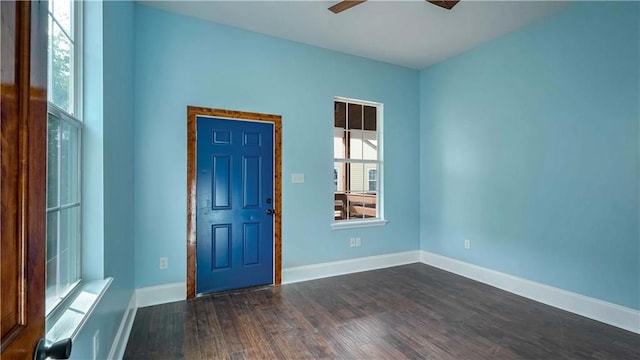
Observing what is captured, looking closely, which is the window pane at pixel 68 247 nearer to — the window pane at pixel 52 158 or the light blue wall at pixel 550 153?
the window pane at pixel 52 158

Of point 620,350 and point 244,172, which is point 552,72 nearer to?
point 620,350

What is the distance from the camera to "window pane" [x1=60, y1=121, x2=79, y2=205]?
1544 mm

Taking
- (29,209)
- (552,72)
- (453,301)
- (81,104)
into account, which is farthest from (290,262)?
(552,72)

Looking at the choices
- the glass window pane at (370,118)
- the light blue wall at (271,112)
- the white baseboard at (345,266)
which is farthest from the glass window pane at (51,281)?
the glass window pane at (370,118)

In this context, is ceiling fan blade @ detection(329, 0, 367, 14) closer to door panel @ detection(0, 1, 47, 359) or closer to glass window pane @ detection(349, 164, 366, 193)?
glass window pane @ detection(349, 164, 366, 193)

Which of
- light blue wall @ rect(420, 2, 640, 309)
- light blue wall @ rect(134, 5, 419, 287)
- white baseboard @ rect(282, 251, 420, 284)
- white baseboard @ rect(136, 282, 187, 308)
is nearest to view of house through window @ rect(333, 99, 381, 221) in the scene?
light blue wall @ rect(134, 5, 419, 287)

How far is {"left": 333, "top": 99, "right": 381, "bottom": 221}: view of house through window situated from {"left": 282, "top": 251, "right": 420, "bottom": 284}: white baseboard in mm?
597

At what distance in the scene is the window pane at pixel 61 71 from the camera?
1.42 metres

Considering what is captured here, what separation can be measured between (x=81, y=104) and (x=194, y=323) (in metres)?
1.96

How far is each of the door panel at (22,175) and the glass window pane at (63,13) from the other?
95cm

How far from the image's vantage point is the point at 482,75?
3.90m

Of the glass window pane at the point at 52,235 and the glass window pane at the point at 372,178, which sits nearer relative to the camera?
the glass window pane at the point at 52,235

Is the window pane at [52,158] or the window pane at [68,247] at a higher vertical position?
the window pane at [52,158]

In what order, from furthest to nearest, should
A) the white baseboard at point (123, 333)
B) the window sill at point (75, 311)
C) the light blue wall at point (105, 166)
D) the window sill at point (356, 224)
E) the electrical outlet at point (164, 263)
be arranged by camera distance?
the window sill at point (356, 224) < the electrical outlet at point (164, 263) < the white baseboard at point (123, 333) < the light blue wall at point (105, 166) < the window sill at point (75, 311)
